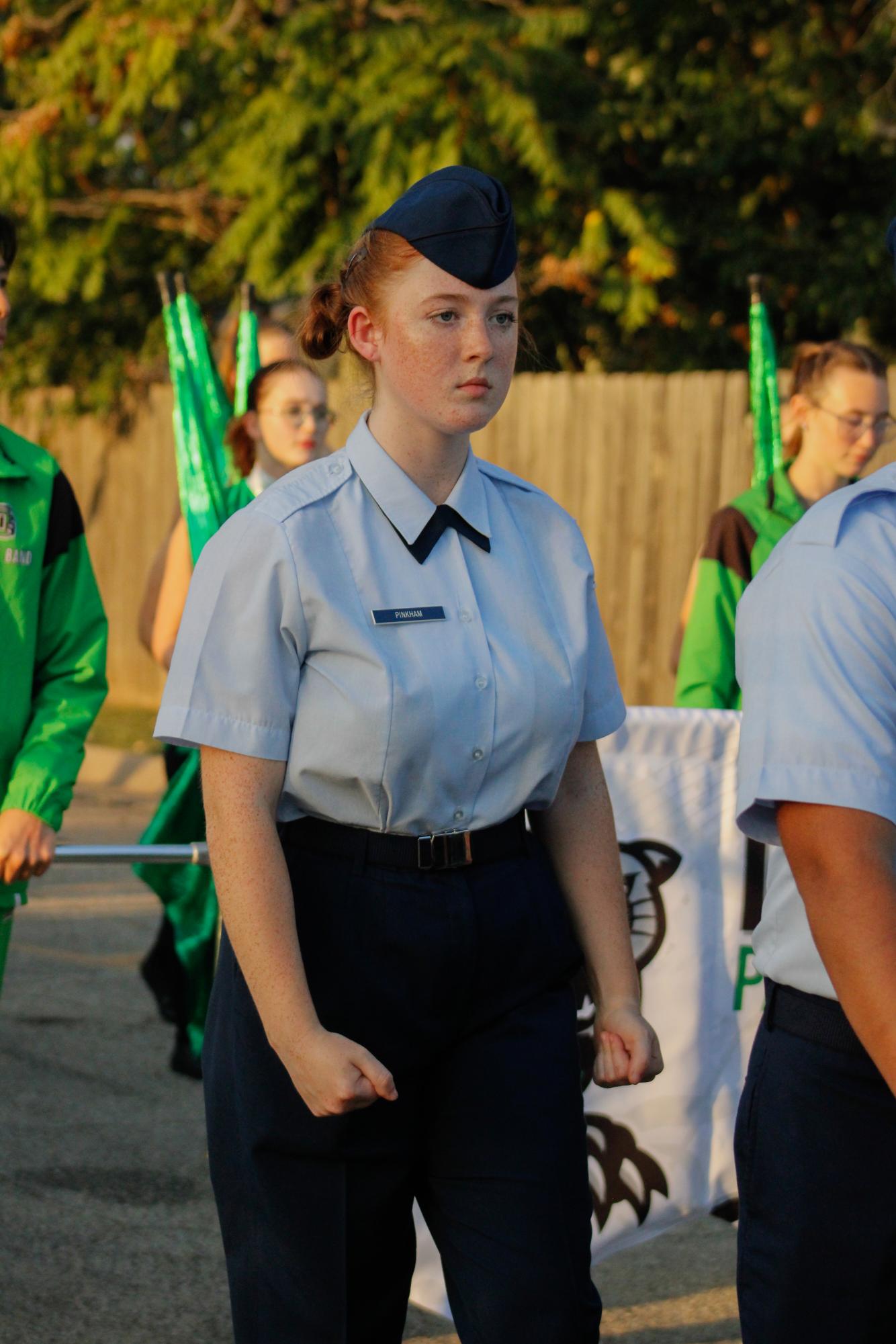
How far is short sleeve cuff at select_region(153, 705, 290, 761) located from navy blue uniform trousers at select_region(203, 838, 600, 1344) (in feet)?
0.56

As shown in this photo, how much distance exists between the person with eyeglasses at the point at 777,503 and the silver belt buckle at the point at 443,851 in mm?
2428

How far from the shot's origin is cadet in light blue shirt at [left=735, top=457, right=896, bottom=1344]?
6.06 ft

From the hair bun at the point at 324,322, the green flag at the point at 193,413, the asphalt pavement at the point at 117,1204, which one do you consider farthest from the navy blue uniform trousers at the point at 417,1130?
the green flag at the point at 193,413

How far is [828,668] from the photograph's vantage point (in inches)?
73.0

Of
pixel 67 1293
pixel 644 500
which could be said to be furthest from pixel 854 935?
pixel 644 500

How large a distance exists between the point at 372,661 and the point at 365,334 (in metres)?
0.48

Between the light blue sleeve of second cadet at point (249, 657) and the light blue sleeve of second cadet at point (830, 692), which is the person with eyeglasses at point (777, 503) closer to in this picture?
the light blue sleeve of second cadet at point (249, 657)

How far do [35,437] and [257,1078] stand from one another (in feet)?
44.6

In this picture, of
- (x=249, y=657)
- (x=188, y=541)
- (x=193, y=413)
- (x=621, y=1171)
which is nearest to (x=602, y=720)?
(x=249, y=657)

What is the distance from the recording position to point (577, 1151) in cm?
240

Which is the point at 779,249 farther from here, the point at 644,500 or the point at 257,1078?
the point at 257,1078

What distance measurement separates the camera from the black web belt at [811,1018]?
6.74 feet

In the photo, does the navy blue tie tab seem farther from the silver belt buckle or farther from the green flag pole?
the green flag pole

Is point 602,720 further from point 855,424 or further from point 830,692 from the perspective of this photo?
point 855,424
